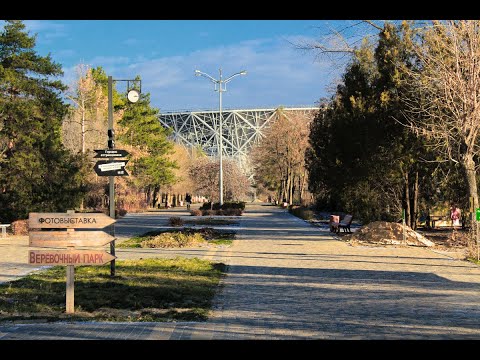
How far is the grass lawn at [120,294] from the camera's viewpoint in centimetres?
902

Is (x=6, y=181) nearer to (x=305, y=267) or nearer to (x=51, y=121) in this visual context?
(x=51, y=121)

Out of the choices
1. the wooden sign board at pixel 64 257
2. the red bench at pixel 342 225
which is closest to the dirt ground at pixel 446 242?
the red bench at pixel 342 225

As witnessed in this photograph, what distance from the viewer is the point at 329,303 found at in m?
10.1

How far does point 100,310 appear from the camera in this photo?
9406mm

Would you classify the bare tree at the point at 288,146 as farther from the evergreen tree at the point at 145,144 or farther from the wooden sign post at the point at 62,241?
the wooden sign post at the point at 62,241

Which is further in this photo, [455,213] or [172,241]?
[455,213]

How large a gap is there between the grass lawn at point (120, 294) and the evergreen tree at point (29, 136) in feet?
49.3

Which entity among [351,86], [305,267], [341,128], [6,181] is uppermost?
[351,86]

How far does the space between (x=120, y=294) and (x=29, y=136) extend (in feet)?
67.3

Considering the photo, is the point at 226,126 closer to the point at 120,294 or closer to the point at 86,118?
the point at 86,118

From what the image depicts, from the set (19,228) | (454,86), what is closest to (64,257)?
(454,86)

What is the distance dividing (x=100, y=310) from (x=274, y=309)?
2.76m
